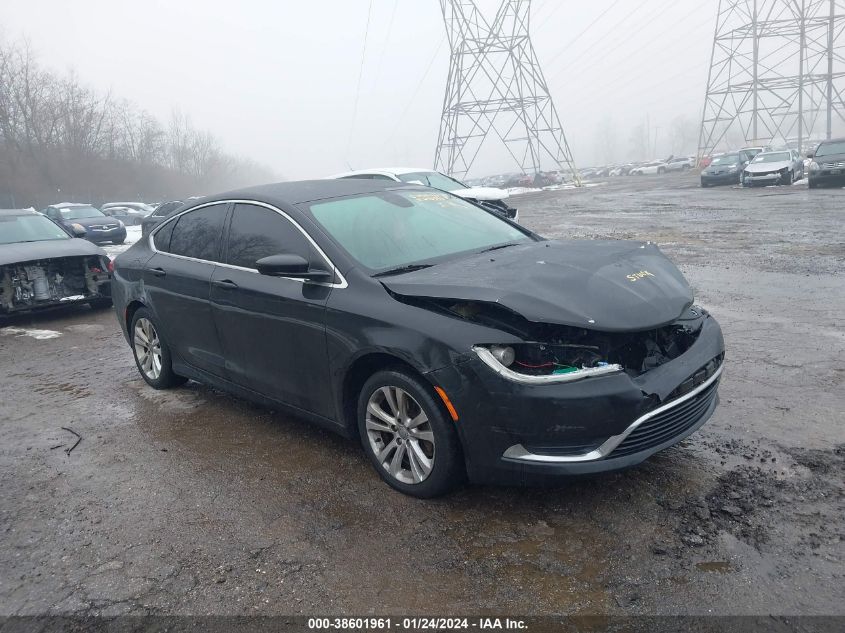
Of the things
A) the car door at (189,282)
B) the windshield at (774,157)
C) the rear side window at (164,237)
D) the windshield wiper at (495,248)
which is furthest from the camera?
the windshield at (774,157)

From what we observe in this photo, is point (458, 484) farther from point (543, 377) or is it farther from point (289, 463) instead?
point (289, 463)

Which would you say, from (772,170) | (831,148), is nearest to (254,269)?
(831,148)

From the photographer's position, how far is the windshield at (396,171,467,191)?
14789 millimetres

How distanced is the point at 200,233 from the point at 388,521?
2749 millimetres

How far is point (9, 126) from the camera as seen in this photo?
54.6 metres

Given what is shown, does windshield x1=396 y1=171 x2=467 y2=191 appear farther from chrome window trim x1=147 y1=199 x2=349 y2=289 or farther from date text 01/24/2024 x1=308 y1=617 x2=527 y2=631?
date text 01/24/2024 x1=308 y1=617 x2=527 y2=631

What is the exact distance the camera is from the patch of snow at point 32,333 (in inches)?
327

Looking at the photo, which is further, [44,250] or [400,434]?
[44,250]

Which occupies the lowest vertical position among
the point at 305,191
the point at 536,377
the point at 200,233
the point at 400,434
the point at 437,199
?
the point at 400,434

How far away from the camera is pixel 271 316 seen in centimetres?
407

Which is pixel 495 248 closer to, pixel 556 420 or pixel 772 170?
pixel 556 420

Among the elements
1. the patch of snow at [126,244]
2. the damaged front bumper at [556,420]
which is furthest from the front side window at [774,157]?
the damaged front bumper at [556,420]

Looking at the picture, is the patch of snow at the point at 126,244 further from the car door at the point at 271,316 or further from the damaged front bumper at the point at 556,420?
the damaged front bumper at the point at 556,420

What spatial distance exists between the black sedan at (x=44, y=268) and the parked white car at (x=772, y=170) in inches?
960
